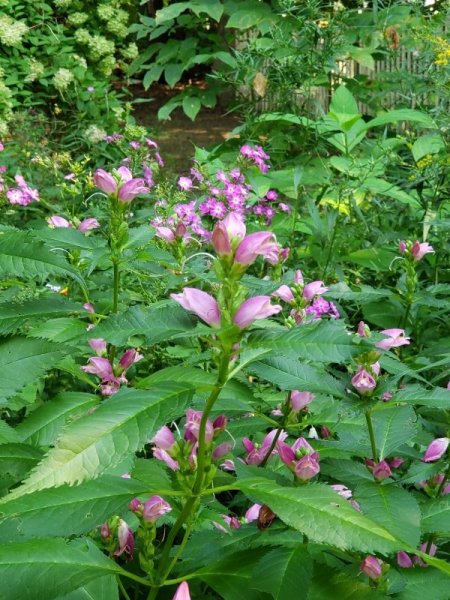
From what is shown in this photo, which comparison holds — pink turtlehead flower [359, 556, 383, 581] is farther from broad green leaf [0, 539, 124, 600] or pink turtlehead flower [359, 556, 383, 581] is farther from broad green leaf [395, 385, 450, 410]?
broad green leaf [0, 539, 124, 600]

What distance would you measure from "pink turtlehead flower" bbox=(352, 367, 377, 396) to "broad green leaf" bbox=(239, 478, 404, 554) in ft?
0.78

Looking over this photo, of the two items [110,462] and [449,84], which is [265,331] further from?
[449,84]

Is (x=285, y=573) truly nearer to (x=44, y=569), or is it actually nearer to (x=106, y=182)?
(x=44, y=569)

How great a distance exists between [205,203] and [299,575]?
2183mm

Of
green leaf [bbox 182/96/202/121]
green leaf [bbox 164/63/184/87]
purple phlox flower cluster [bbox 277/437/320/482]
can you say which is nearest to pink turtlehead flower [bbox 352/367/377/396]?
purple phlox flower cluster [bbox 277/437/320/482]

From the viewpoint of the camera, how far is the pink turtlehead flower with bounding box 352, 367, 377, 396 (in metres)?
0.94

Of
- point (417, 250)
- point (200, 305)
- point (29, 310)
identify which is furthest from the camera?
point (417, 250)

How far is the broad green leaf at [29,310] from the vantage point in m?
0.93

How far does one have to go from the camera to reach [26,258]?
0.96m

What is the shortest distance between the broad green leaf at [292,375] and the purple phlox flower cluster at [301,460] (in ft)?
0.26

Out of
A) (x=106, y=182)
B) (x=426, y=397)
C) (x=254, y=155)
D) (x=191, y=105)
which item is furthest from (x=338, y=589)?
(x=191, y=105)

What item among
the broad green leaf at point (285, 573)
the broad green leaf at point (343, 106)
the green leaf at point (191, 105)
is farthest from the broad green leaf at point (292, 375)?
the green leaf at point (191, 105)

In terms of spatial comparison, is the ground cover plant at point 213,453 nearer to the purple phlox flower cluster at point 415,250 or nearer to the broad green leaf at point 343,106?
the purple phlox flower cluster at point 415,250

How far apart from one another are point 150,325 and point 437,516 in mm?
454
